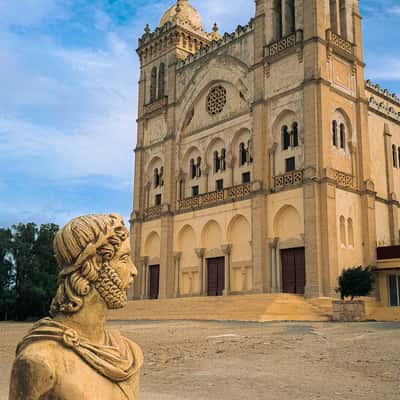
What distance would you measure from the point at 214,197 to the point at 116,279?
27914 millimetres

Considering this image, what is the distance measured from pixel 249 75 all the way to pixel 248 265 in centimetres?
1019

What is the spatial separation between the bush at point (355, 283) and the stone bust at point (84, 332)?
20.7m

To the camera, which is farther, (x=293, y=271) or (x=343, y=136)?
(x=343, y=136)

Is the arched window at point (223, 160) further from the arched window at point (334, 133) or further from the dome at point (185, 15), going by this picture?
the dome at point (185, 15)

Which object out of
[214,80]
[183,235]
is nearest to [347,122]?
[214,80]

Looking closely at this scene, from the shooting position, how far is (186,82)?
33750 mm

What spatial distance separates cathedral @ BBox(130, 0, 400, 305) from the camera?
81.0 ft

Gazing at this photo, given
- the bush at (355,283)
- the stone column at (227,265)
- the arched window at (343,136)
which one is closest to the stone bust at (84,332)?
the bush at (355,283)

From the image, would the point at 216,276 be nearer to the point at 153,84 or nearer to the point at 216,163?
the point at 216,163

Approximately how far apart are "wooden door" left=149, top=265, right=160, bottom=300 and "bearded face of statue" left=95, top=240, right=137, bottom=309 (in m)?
31.4

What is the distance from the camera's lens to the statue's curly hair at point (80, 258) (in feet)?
5.98

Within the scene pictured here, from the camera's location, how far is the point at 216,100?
104 feet

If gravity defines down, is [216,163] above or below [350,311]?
above

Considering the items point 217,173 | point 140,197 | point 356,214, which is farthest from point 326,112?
point 140,197
